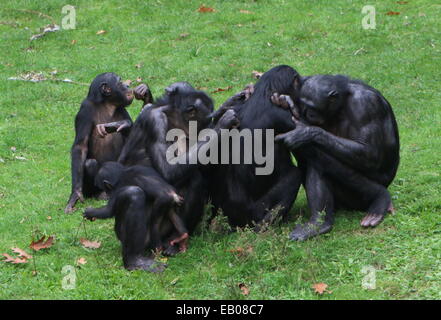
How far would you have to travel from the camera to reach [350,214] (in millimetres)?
7980

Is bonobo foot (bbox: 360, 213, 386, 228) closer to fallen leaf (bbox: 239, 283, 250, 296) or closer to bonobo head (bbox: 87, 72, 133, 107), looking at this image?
fallen leaf (bbox: 239, 283, 250, 296)

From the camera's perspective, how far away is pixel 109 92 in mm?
9758

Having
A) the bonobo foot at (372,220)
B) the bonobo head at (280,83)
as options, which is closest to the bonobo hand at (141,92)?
the bonobo head at (280,83)

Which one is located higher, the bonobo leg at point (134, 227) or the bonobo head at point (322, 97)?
the bonobo head at point (322, 97)

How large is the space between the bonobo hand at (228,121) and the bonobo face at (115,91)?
8.46 ft

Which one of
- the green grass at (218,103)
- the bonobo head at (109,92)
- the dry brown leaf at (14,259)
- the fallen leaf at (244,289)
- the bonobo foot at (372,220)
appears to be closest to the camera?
the fallen leaf at (244,289)

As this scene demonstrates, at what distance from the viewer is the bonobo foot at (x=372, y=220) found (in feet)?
24.7

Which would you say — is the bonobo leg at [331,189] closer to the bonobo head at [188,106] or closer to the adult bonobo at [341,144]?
the adult bonobo at [341,144]

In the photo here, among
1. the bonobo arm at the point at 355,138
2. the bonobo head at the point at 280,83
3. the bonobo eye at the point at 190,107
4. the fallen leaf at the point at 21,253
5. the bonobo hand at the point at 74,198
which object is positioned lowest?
the bonobo hand at the point at 74,198

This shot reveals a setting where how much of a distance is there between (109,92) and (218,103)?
308cm

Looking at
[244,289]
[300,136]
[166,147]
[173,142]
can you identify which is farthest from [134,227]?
[300,136]

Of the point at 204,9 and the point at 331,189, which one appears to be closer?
the point at 331,189

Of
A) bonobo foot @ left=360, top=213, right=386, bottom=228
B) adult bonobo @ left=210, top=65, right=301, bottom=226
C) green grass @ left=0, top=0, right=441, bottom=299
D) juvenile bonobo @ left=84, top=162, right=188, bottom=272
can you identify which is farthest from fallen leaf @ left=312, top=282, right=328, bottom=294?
juvenile bonobo @ left=84, top=162, right=188, bottom=272

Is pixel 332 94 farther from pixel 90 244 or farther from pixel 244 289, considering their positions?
pixel 90 244
